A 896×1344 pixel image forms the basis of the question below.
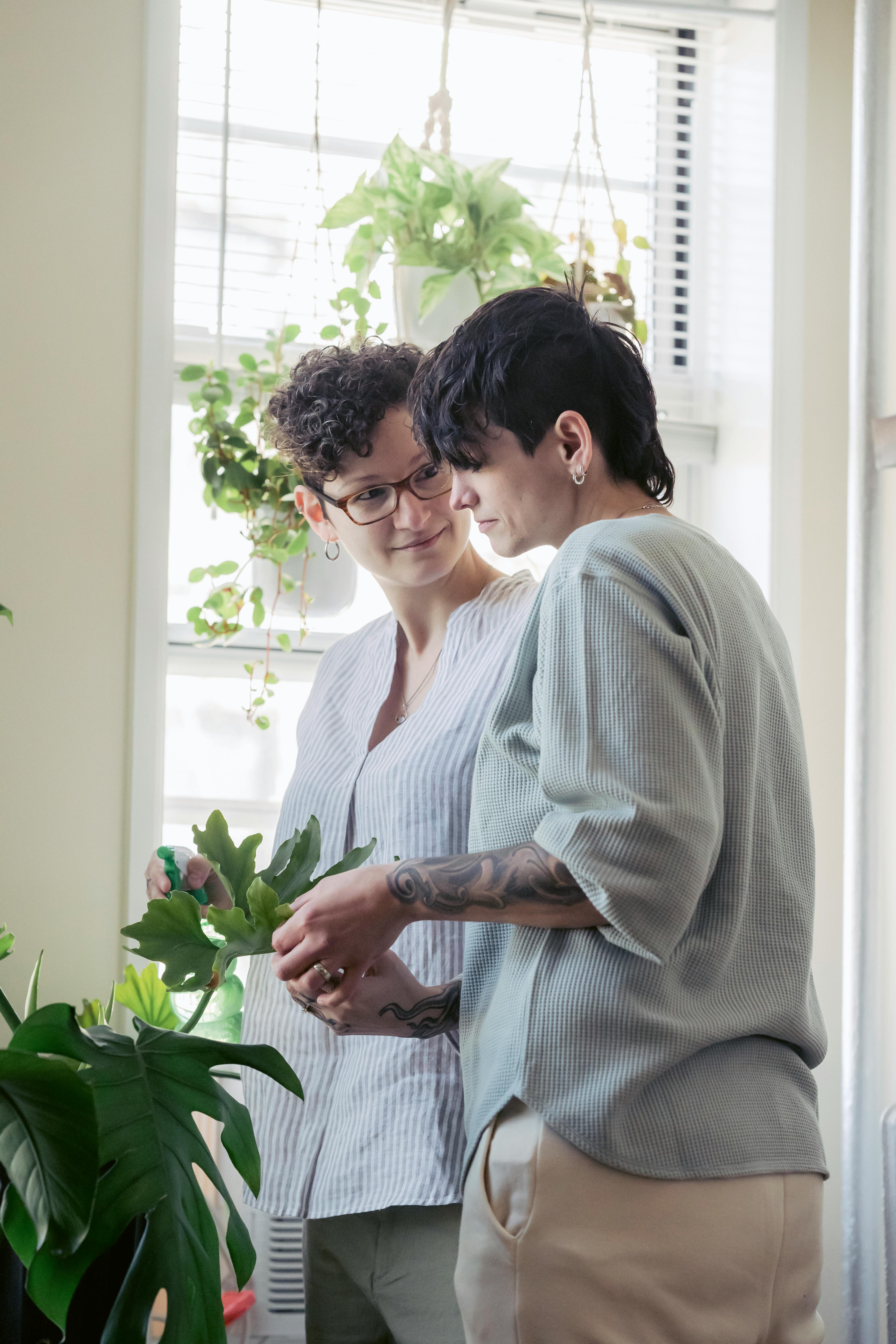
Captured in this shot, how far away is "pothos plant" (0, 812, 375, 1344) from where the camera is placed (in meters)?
0.89

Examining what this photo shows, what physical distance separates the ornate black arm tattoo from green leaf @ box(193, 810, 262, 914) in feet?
0.90

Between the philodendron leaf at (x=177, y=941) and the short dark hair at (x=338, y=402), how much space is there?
0.55 meters

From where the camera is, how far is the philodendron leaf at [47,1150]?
871 millimetres

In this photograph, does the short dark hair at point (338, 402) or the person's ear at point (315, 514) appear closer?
the short dark hair at point (338, 402)

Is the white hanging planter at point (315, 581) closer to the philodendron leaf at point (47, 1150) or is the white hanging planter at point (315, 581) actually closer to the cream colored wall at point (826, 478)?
the cream colored wall at point (826, 478)

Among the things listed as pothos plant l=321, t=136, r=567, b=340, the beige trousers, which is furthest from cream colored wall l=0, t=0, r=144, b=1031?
the beige trousers

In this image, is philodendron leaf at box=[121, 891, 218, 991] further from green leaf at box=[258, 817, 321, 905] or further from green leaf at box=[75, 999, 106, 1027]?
green leaf at box=[75, 999, 106, 1027]

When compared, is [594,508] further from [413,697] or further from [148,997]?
[148,997]

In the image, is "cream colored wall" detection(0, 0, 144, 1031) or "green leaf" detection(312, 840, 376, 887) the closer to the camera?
"green leaf" detection(312, 840, 376, 887)

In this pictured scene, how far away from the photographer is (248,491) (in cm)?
180

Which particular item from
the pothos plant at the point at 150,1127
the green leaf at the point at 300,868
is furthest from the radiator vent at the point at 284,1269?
the green leaf at the point at 300,868

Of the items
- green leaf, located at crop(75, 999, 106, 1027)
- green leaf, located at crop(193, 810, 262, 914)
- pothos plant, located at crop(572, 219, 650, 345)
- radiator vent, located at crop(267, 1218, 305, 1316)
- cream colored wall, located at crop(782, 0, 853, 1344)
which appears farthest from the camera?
cream colored wall, located at crop(782, 0, 853, 1344)

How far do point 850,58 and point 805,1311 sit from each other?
2068mm

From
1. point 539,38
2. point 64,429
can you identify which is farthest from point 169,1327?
point 539,38
